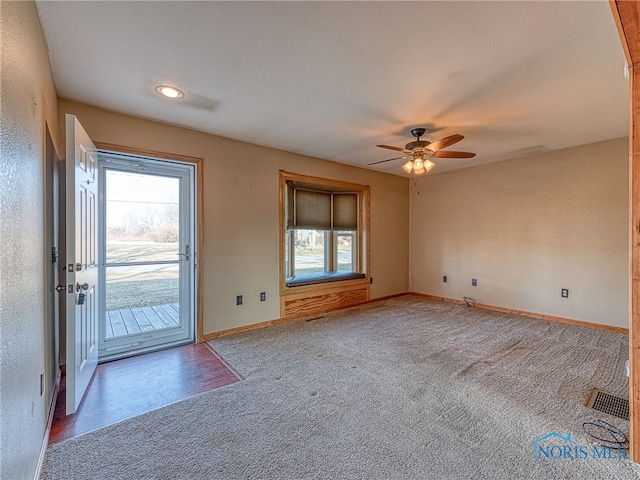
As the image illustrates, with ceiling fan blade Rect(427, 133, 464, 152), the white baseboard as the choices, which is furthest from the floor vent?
the white baseboard

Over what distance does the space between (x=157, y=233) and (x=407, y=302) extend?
4215 mm

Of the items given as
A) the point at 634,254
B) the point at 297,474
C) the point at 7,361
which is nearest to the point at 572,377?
the point at 634,254

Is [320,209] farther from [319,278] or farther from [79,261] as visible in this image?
[79,261]

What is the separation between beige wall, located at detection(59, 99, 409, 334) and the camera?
3115mm

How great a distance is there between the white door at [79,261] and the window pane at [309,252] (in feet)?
9.23

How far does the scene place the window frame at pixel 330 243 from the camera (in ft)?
14.0

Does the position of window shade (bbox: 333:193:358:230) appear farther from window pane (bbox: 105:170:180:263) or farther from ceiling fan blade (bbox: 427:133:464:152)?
window pane (bbox: 105:170:180:263)

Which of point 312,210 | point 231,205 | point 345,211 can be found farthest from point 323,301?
point 231,205

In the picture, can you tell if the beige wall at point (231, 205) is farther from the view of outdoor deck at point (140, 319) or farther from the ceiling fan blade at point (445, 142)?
the ceiling fan blade at point (445, 142)

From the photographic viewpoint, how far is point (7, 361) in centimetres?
112

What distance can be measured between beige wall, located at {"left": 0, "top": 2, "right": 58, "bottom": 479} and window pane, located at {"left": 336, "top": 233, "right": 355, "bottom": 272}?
4.23 metres

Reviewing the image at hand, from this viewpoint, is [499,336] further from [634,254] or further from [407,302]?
[634,254]

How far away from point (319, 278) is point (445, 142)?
9.11ft

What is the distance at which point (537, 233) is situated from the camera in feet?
14.7
